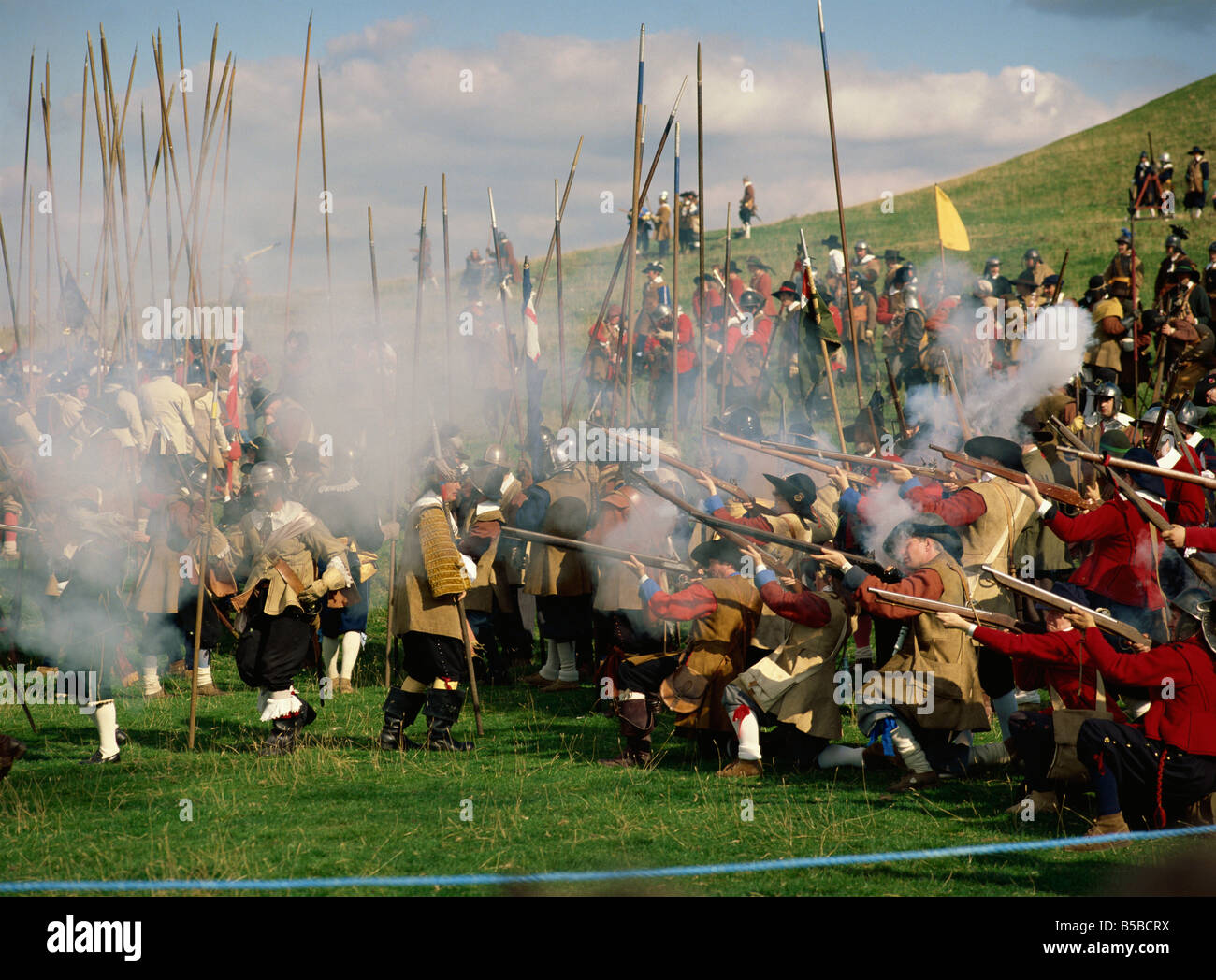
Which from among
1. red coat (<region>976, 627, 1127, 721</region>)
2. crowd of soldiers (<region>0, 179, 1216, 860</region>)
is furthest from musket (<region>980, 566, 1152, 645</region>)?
red coat (<region>976, 627, 1127, 721</region>)

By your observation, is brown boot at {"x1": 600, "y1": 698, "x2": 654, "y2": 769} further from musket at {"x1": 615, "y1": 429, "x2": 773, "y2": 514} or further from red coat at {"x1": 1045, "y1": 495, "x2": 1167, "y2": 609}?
red coat at {"x1": 1045, "y1": 495, "x2": 1167, "y2": 609}

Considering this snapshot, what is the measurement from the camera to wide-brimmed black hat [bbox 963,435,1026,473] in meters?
8.41

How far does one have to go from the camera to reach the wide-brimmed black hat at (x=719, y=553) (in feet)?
26.4

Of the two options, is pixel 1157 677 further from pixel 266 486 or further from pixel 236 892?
pixel 266 486

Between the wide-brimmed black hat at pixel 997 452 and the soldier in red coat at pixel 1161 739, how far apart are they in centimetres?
241

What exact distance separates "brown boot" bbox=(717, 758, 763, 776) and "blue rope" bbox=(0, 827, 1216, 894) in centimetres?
169

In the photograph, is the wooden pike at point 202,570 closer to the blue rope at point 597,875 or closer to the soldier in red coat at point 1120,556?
the blue rope at point 597,875

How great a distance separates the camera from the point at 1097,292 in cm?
1758

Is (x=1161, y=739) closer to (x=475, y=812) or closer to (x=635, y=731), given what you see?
(x=635, y=731)

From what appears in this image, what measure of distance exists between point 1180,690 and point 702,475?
13.6 ft

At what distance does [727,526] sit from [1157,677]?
2.72m

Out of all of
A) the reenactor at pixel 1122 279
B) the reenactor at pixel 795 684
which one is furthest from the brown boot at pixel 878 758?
the reenactor at pixel 1122 279
